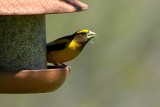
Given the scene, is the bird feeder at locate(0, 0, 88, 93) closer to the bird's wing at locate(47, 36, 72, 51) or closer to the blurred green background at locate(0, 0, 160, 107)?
the bird's wing at locate(47, 36, 72, 51)

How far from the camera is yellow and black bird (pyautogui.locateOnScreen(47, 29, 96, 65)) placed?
437 inches

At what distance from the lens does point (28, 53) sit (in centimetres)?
1055

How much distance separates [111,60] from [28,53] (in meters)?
9.08

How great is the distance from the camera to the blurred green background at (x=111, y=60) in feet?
61.1

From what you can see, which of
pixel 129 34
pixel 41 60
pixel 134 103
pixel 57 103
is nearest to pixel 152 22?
pixel 129 34

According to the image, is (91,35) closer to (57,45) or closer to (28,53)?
(57,45)

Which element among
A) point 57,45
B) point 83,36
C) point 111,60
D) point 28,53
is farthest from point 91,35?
point 111,60

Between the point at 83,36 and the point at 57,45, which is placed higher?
the point at 83,36

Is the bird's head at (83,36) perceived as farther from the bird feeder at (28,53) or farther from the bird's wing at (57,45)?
the bird feeder at (28,53)

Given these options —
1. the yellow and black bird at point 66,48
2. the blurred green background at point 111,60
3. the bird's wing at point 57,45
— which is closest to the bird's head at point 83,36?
the yellow and black bird at point 66,48

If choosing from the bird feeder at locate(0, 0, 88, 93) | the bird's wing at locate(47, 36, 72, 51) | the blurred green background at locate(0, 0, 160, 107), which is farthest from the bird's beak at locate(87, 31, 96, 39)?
the blurred green background at locate(0, 0, 160, 107)

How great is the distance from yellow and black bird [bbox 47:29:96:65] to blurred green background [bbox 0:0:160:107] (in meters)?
6.61

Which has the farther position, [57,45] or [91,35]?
[91,35]

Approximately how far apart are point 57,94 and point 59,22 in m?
1.38
